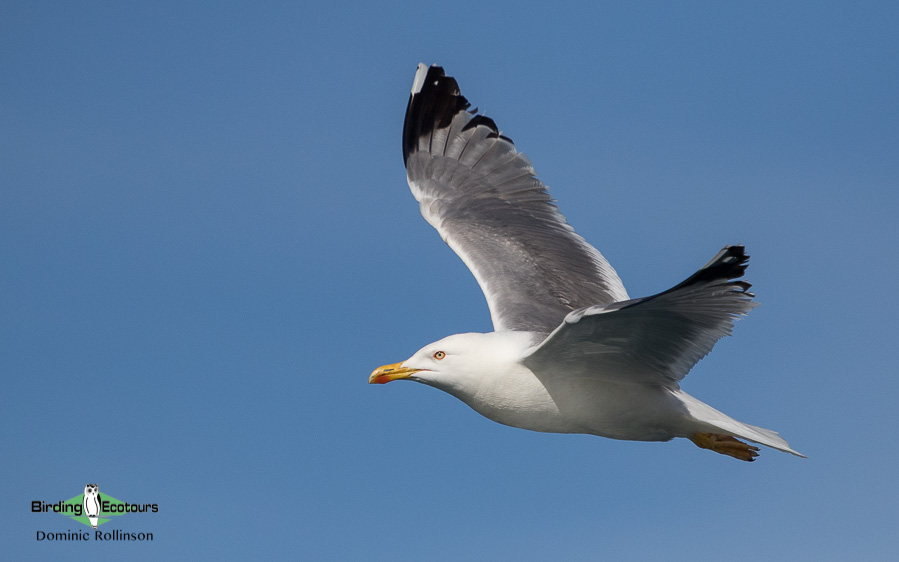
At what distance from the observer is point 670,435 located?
33.1 ft

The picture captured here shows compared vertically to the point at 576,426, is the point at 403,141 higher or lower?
higher

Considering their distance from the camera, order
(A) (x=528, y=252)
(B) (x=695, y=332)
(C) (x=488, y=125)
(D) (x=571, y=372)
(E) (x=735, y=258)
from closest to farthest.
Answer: (E) (x=735, y=258) → (B) (x=695, y=332) → (D) (x=571, y=372) → (A) (x=528, y=252) → (C) (x=488, y=125)

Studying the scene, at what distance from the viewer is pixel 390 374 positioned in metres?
10.0

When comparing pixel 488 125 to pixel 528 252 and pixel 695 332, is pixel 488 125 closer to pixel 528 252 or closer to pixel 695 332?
pixel 528 252

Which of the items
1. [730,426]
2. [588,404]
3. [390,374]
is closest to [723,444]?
[730,426]

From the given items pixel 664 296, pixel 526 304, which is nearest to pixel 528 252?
pixel 526 304

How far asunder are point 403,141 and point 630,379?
5609 millimetres

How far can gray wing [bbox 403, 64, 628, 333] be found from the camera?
11.7 m

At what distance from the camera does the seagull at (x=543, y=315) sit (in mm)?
8539

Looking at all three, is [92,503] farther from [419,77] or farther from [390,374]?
[419,77]

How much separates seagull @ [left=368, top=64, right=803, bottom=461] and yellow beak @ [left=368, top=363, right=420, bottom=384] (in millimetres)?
13

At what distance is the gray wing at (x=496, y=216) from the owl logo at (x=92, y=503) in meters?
4.90

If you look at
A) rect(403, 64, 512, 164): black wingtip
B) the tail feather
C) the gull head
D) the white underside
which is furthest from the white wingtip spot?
the tail feather

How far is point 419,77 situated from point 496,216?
2.31 meters
